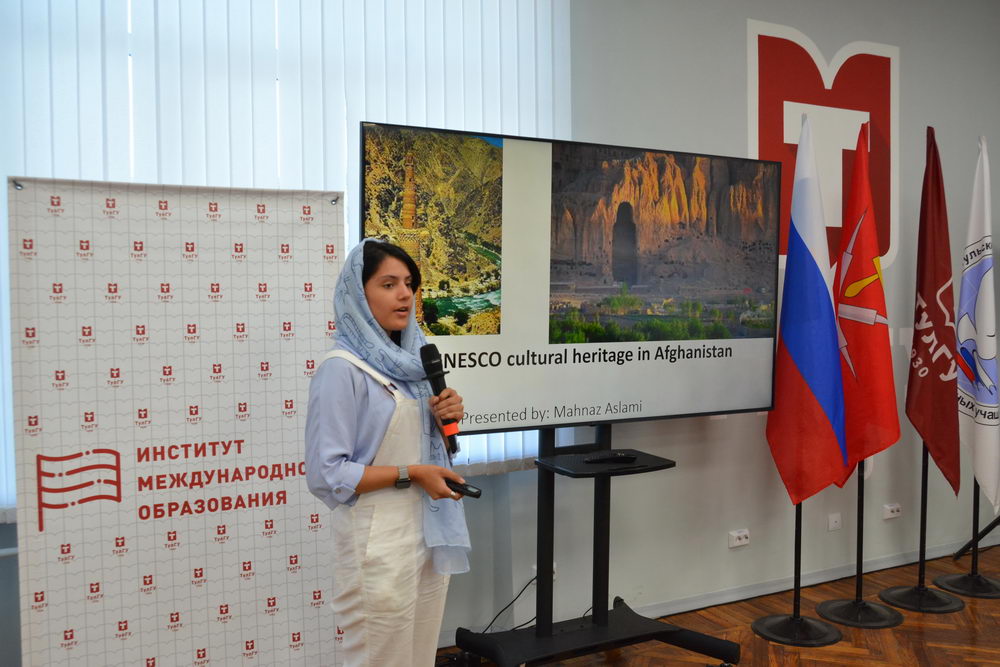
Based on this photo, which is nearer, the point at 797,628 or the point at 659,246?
the point at 659,246

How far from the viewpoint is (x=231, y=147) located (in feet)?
8.82

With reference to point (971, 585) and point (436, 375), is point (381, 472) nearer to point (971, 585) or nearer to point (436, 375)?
point (436, 375)

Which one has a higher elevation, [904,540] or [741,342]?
[741,342]

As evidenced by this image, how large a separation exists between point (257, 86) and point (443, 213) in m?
0.82

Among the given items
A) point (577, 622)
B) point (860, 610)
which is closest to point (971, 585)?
point (860, 610)

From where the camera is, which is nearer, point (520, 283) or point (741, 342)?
point (520, 283)

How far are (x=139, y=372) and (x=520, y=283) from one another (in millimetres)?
1269

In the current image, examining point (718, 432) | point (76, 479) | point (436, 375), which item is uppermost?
point (436, 375)

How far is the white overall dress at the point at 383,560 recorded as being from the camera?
183 cm

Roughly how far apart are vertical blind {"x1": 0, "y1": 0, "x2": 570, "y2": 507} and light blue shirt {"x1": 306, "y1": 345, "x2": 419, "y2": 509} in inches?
46.2

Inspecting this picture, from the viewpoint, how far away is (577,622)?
2998 millimetres

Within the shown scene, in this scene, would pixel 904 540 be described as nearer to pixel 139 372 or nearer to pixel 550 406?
pixel 550 406

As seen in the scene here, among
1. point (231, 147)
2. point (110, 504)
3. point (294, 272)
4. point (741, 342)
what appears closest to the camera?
point (110, 504)

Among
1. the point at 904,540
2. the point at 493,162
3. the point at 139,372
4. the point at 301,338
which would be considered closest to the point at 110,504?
the point at 139,372
